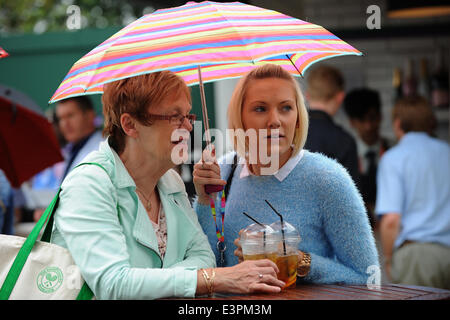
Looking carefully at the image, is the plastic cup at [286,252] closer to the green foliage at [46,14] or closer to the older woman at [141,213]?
the older woman at [141,213]

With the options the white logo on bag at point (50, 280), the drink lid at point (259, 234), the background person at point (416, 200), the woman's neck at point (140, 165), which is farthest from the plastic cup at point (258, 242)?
the background person at point (416, 200)

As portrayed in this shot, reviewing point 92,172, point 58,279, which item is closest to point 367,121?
point 92,172

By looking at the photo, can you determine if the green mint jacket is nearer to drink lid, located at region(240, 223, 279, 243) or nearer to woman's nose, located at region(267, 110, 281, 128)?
drink lid, located at region(240, 223, 279, 243)

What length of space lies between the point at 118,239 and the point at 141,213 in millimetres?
178

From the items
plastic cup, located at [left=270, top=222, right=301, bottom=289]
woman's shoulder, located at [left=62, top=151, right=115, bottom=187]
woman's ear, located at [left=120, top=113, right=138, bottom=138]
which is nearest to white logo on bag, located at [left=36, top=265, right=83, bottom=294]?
woman's shoulder, located at [left=62, top=151, right=115, bottom=187]

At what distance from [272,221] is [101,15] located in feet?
45.9

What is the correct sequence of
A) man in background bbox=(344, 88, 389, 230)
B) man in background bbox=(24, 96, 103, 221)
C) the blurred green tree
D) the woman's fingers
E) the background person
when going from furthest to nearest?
the blurred green tree → man in background bbox=(344, 88, 389, 230) → man in background bbox=(24, 96, 103, 221) → the background person → the woman's fingers

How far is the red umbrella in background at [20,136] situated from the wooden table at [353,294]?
6.47 ft

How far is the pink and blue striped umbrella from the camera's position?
6.64ft

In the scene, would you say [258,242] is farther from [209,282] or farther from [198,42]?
[198,42]

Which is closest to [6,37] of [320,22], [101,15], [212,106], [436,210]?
[212,106]

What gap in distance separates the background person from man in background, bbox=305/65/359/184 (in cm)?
67

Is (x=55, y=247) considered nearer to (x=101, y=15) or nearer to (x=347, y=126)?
(x=347, y=126)

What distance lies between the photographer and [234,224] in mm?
2445
